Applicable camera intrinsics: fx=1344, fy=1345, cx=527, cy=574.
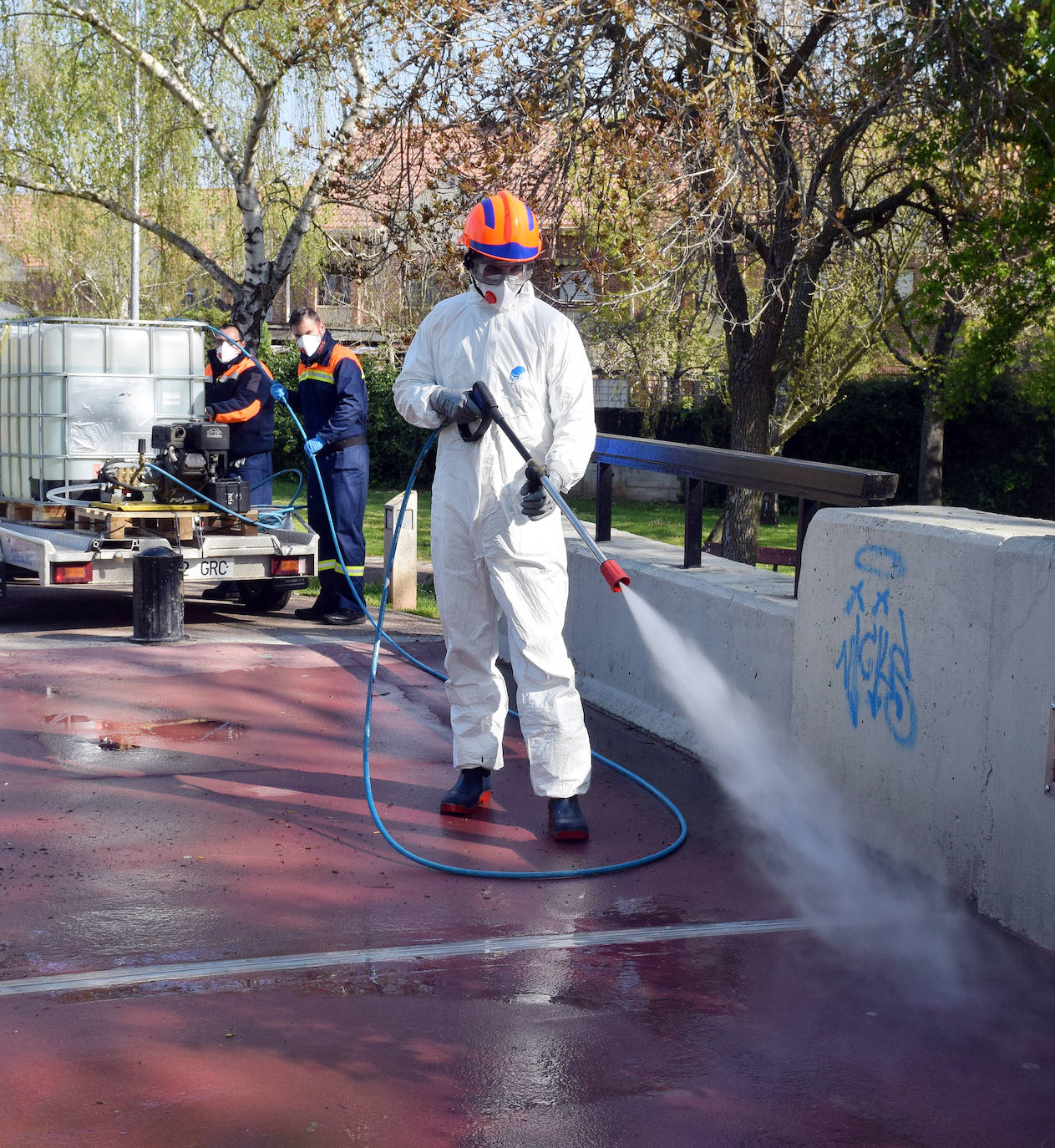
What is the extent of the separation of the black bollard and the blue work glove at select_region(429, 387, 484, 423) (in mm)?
4018

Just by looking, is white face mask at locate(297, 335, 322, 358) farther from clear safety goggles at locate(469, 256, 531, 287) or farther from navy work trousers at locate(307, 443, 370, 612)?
clear safety goggles at locate(469, 256, 531, 287)

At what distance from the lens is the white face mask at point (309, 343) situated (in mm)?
9234

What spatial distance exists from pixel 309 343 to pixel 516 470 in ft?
16.0

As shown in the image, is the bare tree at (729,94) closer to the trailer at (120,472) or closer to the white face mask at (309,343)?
the white face mask at (309,343)

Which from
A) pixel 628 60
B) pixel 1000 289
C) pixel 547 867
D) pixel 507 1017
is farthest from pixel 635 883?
pixel 1000 289

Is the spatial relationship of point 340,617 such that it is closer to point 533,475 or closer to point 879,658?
point 533,475

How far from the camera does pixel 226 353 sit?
10.1 metres

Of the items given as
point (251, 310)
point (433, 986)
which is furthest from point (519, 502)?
point (251, 310)

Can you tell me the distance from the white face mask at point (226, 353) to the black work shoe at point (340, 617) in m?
2.24

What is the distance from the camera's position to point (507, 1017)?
3.34m

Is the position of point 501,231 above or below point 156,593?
above

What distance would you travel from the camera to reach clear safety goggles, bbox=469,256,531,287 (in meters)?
4.72

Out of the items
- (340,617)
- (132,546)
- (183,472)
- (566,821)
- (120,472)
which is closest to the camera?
(566,821)

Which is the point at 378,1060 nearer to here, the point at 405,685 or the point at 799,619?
the point at 799,619
